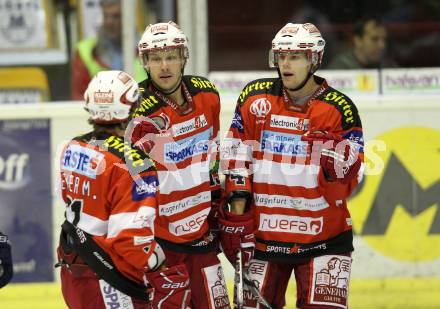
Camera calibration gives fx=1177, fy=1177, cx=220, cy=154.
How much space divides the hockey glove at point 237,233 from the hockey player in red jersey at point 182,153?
0.08m

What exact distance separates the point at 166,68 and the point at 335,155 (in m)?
0.92

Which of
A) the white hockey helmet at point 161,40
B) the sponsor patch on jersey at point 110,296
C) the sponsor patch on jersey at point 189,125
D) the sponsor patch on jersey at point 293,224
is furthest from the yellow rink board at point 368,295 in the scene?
the sponsor patch on jersey at point 110,296

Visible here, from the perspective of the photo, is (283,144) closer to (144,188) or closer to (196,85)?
(196,85)

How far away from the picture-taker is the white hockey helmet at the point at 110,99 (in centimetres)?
485

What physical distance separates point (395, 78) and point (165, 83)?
255 cm

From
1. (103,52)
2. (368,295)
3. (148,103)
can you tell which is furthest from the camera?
(103,52)

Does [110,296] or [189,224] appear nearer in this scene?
[110,296]

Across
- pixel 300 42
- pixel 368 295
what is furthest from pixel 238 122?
Answer: pixel 368 295

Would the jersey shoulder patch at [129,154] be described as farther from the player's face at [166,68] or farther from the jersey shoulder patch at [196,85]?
the jersey shoulder patch at [196,85]

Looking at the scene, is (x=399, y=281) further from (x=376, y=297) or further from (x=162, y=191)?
(x=162, y=191)

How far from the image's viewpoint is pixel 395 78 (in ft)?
25.5

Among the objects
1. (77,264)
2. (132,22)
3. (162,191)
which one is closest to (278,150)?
(162,191)

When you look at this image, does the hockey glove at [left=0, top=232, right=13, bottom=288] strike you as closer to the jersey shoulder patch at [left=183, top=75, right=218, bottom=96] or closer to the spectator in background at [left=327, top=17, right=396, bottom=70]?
the jersey shoulder patch at [left=183, top=75, right=218, bottom=96]

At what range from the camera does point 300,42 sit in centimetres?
566
